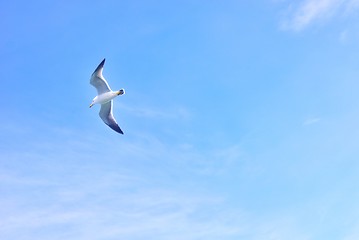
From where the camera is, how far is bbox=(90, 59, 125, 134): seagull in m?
54.9

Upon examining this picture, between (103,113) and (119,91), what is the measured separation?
17.5 feet

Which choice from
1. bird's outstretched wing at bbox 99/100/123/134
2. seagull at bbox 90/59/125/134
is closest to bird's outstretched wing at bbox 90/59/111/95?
seagull at bbox 90/59/125/134

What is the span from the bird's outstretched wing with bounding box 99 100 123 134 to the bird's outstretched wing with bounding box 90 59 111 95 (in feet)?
8.10

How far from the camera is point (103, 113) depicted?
59.4 metres

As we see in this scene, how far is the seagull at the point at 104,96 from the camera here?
54906mm

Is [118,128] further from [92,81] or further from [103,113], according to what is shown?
[92,81]

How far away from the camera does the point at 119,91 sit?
2165 inches

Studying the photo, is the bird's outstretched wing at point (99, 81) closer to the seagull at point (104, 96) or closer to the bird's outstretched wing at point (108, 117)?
the seagull at point (104, 96)

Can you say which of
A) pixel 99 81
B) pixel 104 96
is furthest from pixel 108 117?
pixel 99 81

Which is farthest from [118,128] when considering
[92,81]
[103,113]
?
[92,81]

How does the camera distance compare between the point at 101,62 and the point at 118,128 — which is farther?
the point at 118,128

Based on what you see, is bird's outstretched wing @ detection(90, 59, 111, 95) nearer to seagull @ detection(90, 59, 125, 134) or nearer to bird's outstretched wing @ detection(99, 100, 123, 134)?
seagull @ detection(90, 59, 125, 134)

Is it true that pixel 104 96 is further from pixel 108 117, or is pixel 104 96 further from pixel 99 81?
pixel 108 117

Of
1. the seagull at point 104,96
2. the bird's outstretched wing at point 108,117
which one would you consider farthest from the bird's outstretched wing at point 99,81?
the bird's outstretched wing at point 108,117
